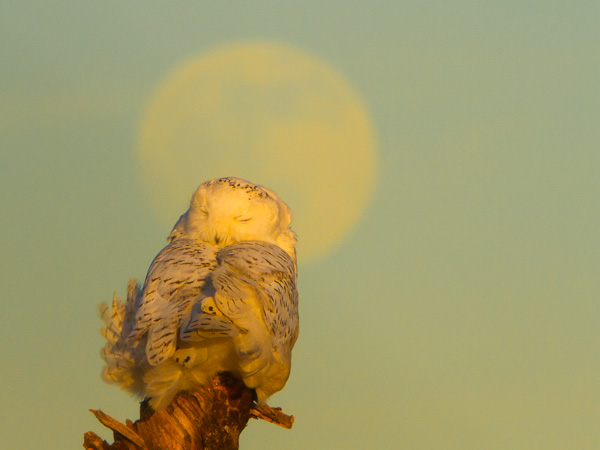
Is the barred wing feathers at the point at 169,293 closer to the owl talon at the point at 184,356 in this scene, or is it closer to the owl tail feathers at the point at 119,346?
the owl talon at the point at 184,356

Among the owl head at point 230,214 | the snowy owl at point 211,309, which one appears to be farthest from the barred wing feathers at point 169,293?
the owl head at point 230,214

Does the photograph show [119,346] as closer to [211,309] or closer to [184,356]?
[184,356]

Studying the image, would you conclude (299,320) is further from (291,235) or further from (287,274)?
(291,235)

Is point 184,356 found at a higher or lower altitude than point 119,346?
lower

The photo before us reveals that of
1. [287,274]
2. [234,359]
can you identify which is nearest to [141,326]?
[234,359]

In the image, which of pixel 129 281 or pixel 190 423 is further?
pixel 129 281

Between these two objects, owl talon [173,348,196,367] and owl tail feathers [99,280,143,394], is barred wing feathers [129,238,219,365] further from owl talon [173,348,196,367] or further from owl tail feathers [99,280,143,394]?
owl tail feathers [99,280,143,394]

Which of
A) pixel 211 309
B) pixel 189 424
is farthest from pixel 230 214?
pixel 189 424

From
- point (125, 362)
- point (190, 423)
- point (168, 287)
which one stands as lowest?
point (190, 423)
